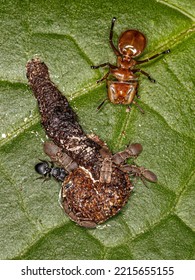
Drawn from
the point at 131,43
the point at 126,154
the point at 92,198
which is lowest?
the point at 92,198

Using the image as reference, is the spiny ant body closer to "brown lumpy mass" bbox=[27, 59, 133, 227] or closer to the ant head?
"brown lumpy mass" bbox=[27, 59, 133, 227]

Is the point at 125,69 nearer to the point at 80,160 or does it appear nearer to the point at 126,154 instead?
the point at 126,154

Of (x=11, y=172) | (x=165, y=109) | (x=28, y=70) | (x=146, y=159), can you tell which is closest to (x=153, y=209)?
(x=146, y=159)

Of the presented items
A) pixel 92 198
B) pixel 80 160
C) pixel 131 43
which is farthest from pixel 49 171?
pixel 131 43

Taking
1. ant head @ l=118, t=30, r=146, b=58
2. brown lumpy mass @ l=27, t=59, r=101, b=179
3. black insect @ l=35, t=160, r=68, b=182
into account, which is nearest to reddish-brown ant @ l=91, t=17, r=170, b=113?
ant head @ l=118, t=30, r=146, b=58

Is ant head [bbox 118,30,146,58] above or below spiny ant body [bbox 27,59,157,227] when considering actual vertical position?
above


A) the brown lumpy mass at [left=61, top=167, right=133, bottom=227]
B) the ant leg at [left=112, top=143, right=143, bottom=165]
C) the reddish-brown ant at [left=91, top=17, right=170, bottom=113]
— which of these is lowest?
the brown lumpy mass at [left=61, top=167, right=133, bottom=227]

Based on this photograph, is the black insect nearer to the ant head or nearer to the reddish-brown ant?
the reddish-brown ant
